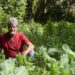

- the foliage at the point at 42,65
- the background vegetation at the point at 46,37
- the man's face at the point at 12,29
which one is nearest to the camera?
the foliage at the point at 42,65

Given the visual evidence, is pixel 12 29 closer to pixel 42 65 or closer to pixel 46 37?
pixel 46 37

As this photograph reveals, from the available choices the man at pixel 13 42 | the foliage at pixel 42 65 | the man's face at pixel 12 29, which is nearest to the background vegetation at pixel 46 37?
the foliage at pixel 42 65

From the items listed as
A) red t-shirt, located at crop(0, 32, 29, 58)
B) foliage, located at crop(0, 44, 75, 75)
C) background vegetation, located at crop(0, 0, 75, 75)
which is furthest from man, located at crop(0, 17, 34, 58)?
foliage, located at crop(0, 44, 75, 75)

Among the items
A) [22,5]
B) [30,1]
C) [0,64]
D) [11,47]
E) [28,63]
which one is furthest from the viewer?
[30,1]

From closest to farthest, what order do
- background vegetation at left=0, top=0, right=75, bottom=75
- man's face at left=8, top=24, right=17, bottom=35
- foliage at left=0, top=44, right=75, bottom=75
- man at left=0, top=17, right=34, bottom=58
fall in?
1. foliage at left=0, top=44, right=75, bottom=75
2. background vegetation at left=0, top=0, right=75, bottom=75
3. man's face at left=8, top=24, right=17, bottom=35
4. man at left=0, top=17, right=34, bottom=58

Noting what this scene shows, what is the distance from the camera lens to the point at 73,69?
4062 mm

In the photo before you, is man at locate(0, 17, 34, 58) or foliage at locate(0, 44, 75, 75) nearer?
foliage at locate(0, 44, 75, 75)

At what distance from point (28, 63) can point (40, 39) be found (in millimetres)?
5072

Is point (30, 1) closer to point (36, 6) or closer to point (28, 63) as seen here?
point (36, 6)

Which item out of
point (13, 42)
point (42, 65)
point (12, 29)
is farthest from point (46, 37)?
point (42, 65)

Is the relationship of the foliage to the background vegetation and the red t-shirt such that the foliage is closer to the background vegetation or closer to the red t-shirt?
the background vegetation

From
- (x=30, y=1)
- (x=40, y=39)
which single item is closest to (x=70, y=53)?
(x=40, y=39)

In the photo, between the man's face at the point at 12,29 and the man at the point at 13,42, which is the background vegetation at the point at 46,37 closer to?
the man at the point at 13,42

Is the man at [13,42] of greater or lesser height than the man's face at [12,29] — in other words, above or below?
below
